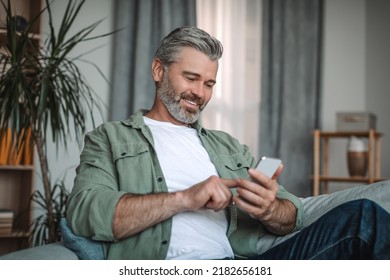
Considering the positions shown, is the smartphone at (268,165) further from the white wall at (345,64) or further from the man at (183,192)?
the white wall at (345,64)

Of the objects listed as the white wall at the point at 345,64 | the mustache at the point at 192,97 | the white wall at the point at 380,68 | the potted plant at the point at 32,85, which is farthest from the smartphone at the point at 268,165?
the white wall at the point at 380,68

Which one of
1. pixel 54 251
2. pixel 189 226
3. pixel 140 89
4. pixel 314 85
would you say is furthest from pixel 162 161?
pixel 314 85

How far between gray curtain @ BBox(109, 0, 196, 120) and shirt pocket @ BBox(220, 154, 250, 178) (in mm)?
1330

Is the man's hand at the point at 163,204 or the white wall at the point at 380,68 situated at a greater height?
the white wall at the point at 380,68

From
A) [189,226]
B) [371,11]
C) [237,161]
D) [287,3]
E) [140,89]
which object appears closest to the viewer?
[189,226]

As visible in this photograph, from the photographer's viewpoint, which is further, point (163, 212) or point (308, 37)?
point (308, 37)

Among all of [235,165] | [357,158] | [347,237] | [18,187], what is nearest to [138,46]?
[18,187]

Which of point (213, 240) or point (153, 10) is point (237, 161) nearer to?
point (213, 240)

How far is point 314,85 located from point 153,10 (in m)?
0.98

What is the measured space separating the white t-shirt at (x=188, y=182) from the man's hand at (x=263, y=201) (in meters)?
0.11

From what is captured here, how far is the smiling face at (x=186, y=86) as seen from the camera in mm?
1283

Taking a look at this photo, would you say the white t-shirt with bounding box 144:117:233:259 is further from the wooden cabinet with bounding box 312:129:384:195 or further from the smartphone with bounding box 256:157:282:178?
the wooden cabinet with bounding box 312:129:384:195

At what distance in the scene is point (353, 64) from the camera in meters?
2.76

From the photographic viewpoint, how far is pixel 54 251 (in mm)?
950
